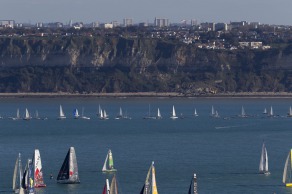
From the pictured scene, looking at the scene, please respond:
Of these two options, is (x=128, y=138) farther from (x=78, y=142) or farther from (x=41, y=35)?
(x=41, y=35)

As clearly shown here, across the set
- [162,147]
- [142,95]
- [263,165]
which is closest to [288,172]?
[263,165]

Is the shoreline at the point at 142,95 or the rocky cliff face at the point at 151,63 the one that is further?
the rocky cliff face at the point at 151,63

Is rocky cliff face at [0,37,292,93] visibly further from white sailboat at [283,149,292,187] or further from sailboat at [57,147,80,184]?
sailboat at [57,147,80,184]

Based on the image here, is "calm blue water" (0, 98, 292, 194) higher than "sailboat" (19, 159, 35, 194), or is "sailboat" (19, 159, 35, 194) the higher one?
"sailboat" (19, 159, 35, 194)

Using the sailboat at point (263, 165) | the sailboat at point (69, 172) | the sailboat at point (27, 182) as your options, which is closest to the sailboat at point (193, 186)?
the sailboat at point (27, 182)

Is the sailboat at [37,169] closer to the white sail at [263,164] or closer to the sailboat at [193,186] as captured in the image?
the sailboat at [193,186]

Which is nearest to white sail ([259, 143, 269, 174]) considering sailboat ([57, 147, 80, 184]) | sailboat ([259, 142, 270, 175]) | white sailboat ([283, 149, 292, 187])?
sailboat ([259, 142, 270, 175])
